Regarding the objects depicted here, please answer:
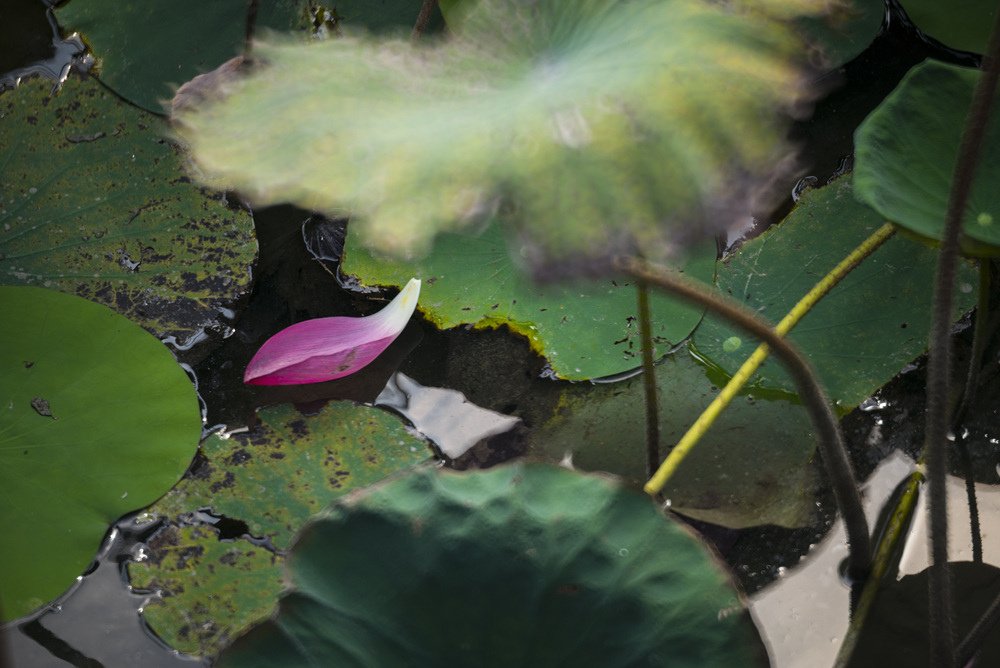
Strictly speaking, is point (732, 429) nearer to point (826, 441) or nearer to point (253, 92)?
point (826, 441)

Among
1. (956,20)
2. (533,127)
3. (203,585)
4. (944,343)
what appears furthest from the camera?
(956,20)

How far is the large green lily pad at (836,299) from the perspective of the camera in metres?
Result: 1.17

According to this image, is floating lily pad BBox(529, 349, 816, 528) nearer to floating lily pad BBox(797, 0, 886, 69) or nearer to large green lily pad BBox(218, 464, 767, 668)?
large green lily pad BBox(218, 464, 767, 668)

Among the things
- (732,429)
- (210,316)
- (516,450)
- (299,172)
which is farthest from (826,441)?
(210,316)

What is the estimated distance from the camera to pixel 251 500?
41.8 inches

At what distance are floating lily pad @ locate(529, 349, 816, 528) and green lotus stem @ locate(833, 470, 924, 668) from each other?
0.09 metres

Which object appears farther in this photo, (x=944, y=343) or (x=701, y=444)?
(x=701, y=444)

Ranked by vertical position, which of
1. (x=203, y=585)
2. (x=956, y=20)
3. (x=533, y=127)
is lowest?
(x=203, y=585)

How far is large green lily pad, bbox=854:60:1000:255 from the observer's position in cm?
97

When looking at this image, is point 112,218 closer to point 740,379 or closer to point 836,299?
point 740,379

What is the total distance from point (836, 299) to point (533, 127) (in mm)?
763

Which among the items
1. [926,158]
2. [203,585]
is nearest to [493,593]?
[203,585]

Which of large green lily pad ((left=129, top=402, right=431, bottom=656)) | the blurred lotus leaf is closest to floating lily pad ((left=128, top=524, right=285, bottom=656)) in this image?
large green lily pad ((left=129, top=402, right=431, bottom=656))

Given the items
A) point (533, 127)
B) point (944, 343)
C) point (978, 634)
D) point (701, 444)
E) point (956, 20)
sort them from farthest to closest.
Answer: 1. point (956, 20)
2. point (701, 444)
3. point (978, 634)
4. point (944, 343)
5. point (533, 127)
